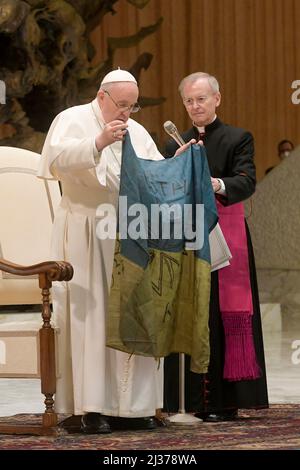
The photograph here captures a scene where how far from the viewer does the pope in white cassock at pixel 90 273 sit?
5.42 m

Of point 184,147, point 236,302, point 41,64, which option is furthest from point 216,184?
point 41,64

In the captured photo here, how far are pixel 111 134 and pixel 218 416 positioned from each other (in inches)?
61.7

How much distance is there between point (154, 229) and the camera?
552cm

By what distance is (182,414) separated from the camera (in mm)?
5805

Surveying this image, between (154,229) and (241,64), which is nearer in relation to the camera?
(154,229)

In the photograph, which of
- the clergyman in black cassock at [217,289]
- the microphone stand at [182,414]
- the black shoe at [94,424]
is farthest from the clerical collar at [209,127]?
the black shoe at [94,424]

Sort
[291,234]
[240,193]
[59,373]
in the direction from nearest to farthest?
[59,373], [240,193], [291,234]

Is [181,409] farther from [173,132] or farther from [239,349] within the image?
[173,132]

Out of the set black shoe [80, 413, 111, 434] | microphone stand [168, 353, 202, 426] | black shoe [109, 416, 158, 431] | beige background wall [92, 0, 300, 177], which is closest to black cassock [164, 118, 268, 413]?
microphone stand [168, 353, 202, 426]

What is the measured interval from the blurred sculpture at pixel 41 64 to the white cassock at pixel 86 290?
221 inches

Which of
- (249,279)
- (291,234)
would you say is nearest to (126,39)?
(291,234)

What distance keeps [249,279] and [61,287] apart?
1.05m

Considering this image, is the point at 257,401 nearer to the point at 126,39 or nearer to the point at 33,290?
the point at 33,290

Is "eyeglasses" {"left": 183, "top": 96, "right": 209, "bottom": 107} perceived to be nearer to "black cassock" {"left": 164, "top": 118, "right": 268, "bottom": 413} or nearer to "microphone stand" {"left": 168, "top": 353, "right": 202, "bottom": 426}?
"black cassock" {"left": 164, "top": 118, "right": 268, "bottom": 413}
